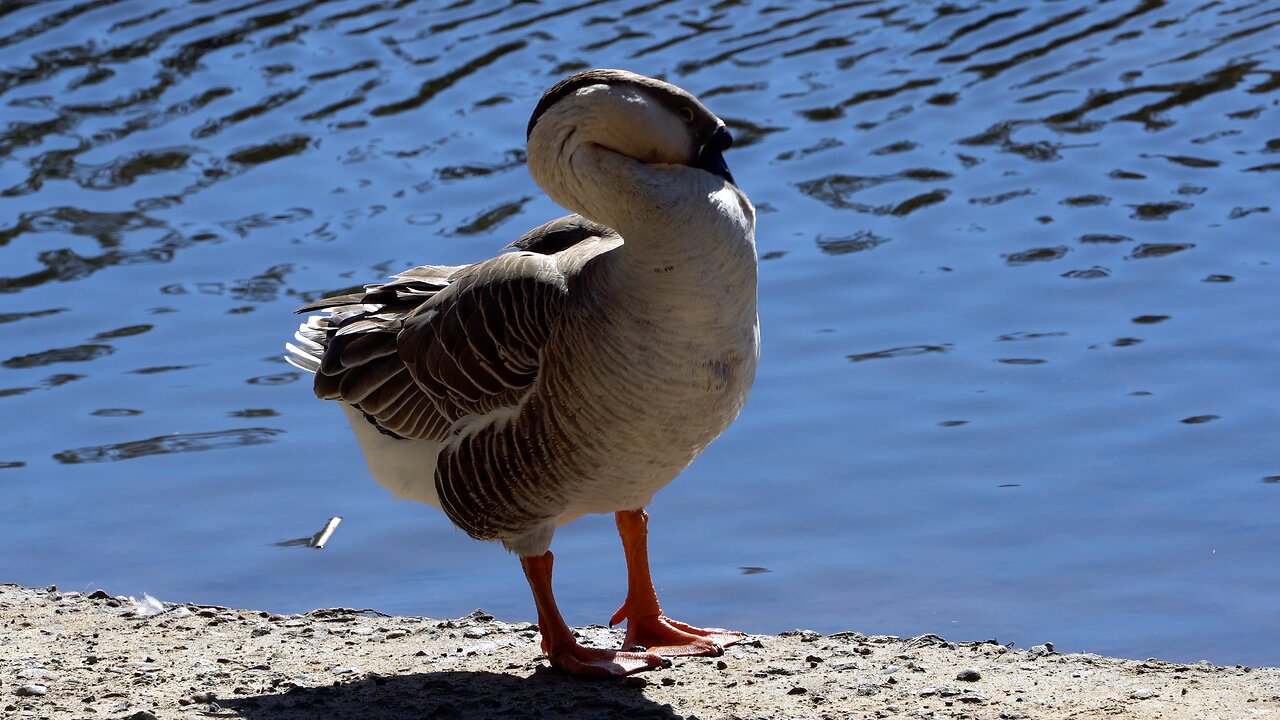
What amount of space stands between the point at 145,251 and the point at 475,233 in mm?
2226

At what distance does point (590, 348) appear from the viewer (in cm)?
493

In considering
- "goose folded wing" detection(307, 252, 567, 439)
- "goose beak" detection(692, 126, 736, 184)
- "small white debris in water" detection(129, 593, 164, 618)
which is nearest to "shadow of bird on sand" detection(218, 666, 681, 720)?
"goose folded wing" detection(307, 252, 567, 439)

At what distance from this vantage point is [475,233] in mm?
10258

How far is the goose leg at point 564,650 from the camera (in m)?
5.38

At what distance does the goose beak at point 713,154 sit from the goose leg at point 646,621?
4.62ft

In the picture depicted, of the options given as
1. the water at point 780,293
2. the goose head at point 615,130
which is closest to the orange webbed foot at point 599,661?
the water at point 780,293

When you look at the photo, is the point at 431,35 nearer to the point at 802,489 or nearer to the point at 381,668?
the point at 802,489

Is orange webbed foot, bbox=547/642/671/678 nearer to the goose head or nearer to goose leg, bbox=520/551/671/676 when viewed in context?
goose leg, bbox=520/551/671/676

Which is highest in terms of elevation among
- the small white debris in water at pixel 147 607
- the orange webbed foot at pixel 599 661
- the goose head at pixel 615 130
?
the goose head at pixel 615 130

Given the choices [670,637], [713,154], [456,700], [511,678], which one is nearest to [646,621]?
[670,637]

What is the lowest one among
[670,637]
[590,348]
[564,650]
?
[670,637]

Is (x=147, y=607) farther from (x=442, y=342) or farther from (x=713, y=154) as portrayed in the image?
(x=713, y=154)

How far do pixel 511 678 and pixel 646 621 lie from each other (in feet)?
1.82

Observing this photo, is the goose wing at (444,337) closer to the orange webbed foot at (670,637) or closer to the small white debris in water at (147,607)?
the orange webbed foot at (670,637)
